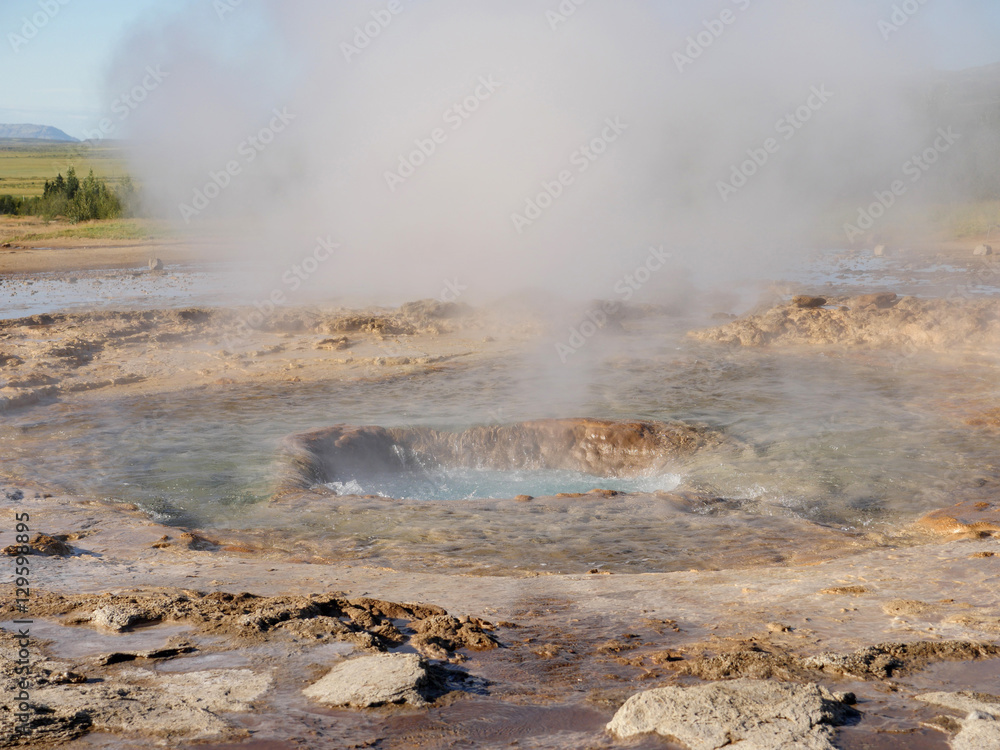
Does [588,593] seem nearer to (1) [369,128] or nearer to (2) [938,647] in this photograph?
(2) [938,647]

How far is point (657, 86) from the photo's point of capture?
11.8 meters

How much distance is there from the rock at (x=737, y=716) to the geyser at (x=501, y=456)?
3208 mm

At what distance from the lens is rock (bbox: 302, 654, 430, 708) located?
2.51m

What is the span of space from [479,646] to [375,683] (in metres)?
0.49

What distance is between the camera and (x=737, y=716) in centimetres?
236

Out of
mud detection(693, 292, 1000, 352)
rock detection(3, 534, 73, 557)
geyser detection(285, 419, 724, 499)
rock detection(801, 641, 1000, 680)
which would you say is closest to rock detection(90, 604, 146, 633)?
rock detection(3, 534, 73, 557)

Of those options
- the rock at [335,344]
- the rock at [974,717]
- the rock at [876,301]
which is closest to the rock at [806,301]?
the rock at [876,301]

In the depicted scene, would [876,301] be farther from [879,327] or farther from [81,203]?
[81,203]

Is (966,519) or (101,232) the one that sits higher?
(101,232)

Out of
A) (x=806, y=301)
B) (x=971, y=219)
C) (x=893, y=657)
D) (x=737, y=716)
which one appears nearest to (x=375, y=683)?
(x=737, y=716)

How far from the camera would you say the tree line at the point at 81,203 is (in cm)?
2370

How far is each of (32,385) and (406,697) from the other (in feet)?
20.5

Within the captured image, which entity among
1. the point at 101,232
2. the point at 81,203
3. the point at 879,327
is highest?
the point at 81,203

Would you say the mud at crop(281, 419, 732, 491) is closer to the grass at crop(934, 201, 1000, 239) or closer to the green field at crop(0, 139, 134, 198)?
the grass at crop(934, 201, 1000, 239)
